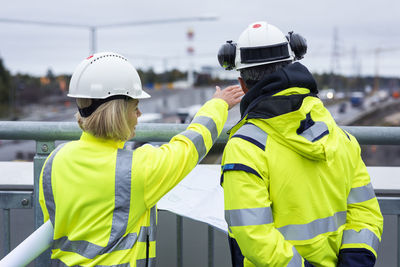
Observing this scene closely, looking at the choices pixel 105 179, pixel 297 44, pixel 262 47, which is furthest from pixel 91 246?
pixel 297 44

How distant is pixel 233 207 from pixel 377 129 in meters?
1.43

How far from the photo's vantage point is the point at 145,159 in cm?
197

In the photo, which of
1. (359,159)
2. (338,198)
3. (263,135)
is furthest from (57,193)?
(359,159)

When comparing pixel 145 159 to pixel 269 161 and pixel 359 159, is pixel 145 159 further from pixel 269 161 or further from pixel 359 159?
pixel 359 159

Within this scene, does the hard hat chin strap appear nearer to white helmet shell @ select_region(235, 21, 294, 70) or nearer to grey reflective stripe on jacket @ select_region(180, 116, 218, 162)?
grey reflective stripe on jacket @ select_region(180, 116, 218, 162)

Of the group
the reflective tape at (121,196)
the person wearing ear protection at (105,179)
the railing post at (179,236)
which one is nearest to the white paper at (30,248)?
the person wearing ear protection at (105,179)

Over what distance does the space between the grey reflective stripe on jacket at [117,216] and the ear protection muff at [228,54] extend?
0.62m

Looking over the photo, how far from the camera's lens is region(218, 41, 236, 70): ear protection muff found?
2115mm

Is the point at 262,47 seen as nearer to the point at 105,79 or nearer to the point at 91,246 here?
the point at 105,79

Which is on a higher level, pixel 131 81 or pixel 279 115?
pixel 131 81

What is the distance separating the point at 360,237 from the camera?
2010 millimetres

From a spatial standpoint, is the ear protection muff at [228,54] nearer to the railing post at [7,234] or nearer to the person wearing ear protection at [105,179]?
the person wearing ear protection at [105,179]

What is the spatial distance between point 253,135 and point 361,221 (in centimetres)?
67

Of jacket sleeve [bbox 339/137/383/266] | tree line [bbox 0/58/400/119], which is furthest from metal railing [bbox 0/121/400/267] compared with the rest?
tree line [bbox 0/58/400/119]
